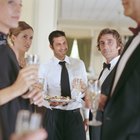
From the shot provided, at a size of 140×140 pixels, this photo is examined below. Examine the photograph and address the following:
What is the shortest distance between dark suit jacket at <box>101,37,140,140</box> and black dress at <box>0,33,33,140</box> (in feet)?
1.34

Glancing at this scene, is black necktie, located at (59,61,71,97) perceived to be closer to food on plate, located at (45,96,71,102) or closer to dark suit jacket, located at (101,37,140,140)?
food on plate, located at (45,96,71,102)

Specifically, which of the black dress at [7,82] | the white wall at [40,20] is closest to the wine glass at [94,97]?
the black dress at [7,82]

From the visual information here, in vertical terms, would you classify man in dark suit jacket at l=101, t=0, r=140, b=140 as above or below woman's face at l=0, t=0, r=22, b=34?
below

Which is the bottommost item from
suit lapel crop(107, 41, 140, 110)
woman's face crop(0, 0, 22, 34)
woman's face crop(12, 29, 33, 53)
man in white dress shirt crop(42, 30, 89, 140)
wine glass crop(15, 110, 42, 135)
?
man in white dress shirt crop(42, 30, 89, 140)

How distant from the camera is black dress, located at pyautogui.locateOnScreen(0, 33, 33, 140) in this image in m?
1.45

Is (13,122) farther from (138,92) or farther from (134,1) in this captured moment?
(134,1)

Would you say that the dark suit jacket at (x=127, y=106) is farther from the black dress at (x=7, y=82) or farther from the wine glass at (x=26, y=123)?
the wine glass at (x=26, y=123)

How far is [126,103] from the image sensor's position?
139 cm

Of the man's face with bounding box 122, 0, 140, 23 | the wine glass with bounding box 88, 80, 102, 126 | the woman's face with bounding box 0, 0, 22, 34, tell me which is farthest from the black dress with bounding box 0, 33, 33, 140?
the man's face with bounding box 122, 0, 140, 23

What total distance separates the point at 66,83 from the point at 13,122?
169 centimetres

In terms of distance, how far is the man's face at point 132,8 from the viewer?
1.53 meters

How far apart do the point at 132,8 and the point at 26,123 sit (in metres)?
0.94

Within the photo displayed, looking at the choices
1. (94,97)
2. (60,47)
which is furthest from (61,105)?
(94,97)

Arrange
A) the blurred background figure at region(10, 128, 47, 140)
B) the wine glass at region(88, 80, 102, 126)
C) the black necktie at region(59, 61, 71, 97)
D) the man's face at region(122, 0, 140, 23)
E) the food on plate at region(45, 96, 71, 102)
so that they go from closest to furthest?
the blurred background figure at region(10, 128, 47, 140)
the man's face at region(122, 0, 140, 23)
the wine glass at region(88, 80, 102, 126)
the food on plate at region(45, 96, 71, 102)
the black necktie at region(59, 61, 71, 97)
